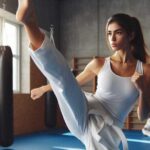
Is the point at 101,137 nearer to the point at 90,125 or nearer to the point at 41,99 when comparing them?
the point at 90,125

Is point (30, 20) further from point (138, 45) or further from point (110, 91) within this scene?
point (138, 45)

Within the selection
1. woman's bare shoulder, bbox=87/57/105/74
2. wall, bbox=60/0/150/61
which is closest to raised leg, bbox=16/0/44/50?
woman's bare shoulder, bbox=87/57/105/74

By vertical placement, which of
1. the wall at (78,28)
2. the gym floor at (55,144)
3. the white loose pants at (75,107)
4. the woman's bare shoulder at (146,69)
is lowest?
the gym floor at (55,144)

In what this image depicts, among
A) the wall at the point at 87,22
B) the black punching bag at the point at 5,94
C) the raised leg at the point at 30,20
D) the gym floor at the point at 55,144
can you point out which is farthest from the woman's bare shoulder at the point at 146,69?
the wall at the point at 87,22

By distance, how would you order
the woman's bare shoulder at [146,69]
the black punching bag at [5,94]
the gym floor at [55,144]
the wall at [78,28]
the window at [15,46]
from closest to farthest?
the woman's bare shoulder at [146,69], the black punching bag at [5,94], the gym floor at [55,144], the window at [15,46], the wall at [78,28]

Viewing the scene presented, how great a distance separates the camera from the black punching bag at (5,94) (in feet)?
8.46

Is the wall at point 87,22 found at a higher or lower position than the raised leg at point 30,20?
higher

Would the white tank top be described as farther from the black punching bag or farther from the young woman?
the black punching bag

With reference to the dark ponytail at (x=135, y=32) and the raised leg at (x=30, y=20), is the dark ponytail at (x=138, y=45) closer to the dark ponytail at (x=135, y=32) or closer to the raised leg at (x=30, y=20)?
the dark ponytail at (x=135, y=32)

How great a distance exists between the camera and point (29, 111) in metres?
6.62

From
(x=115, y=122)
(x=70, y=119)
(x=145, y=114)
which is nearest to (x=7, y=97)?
(x=70, y=119)

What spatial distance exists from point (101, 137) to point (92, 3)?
6505 millimetres

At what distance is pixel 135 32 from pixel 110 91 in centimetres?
49

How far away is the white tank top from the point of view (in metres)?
2.06
